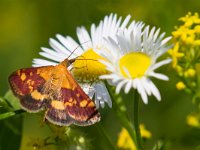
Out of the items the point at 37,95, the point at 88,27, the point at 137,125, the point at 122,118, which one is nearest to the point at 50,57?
the point at 37,95

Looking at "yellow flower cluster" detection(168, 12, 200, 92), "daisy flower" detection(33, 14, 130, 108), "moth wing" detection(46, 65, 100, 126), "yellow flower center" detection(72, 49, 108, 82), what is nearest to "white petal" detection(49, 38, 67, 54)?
"daisy flower" detection(33, 14, 130, 108)

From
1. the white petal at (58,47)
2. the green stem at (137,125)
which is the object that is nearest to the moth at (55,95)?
the green stem at (137,125)

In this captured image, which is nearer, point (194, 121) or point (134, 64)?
point (134, 64)

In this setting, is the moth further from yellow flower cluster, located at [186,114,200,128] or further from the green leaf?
yellow flower cluster, located at [186,114,200,128]

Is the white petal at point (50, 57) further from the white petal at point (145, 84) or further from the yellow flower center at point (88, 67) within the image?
the white petal at point (145, 84)

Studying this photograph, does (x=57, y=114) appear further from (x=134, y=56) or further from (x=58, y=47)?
(x=58, y=47)

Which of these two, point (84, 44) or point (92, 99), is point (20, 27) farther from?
point (92, 99)

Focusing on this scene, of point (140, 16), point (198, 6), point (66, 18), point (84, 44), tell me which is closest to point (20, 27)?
point (66, 18)
